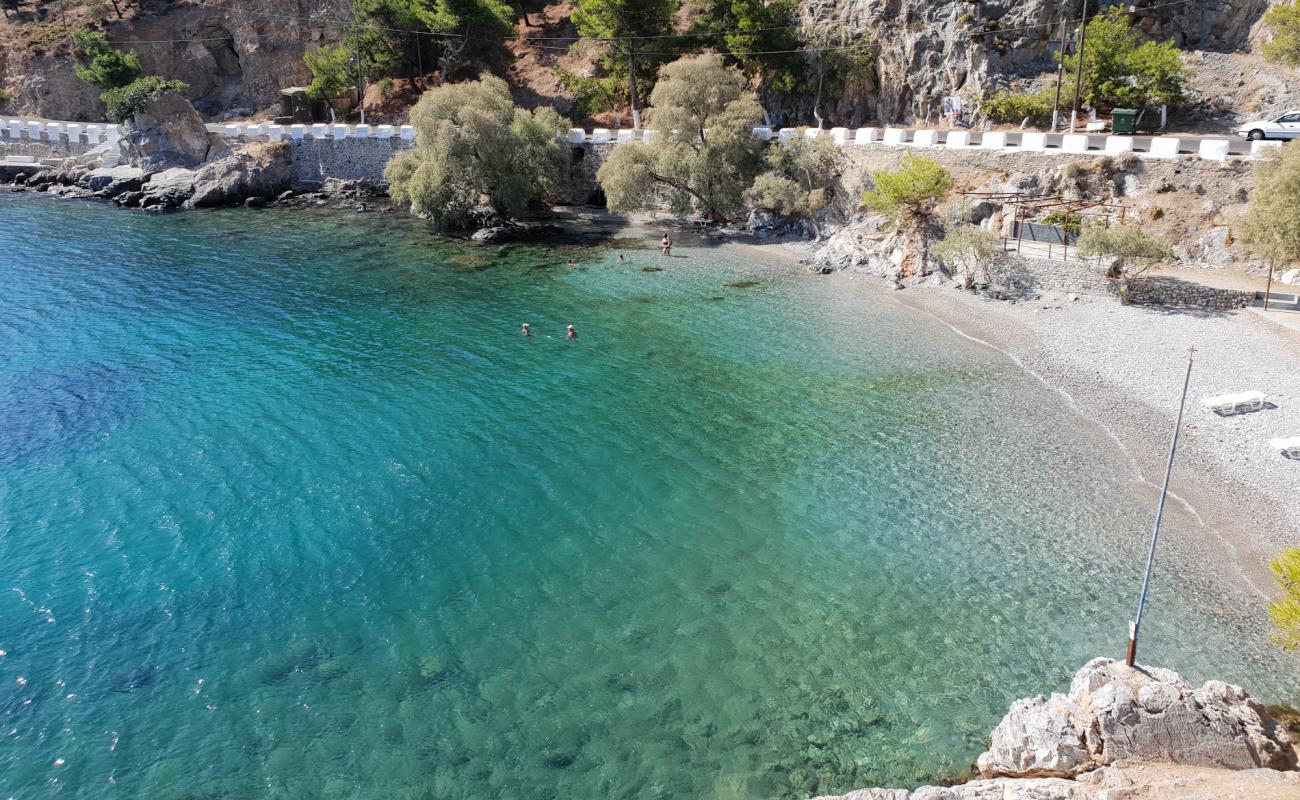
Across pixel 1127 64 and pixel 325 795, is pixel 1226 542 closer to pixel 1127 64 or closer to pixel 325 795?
pixel 325 795

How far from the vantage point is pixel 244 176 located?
65.8 meters

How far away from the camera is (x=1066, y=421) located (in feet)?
84.0

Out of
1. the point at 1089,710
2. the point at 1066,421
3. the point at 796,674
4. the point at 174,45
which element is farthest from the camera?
the point at 174,45

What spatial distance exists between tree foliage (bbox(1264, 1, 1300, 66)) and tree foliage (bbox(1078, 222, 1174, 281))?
13911mm

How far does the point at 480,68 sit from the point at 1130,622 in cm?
7577

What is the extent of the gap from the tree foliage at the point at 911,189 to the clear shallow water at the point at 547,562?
376 inches

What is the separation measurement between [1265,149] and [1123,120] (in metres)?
12.0

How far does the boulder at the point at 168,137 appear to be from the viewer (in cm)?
6700

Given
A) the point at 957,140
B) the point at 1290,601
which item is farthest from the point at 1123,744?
the point at 957,140

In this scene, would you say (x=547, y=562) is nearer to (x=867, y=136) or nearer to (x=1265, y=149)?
(x=1265, y=149)

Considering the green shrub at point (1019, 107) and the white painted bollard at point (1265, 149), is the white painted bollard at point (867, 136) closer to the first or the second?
the green shrub at point (1019, 107)

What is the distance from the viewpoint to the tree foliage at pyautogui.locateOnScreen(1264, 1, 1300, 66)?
38312 millimetres

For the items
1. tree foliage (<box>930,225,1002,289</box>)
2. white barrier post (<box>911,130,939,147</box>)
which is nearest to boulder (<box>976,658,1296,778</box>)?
tree foliage (<box>930,225,1002,289</box>)

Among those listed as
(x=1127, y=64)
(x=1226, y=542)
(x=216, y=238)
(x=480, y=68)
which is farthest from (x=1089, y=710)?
(x=480, y=68)
